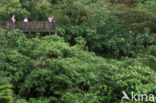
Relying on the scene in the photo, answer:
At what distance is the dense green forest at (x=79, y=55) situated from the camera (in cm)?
944

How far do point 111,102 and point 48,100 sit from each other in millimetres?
3045

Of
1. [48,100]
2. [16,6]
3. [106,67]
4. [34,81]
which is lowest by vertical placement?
[48,100]

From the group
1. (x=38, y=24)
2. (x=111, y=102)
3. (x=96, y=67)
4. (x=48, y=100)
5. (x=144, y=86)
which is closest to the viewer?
(x=144, y=86)

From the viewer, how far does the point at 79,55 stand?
12961 mm

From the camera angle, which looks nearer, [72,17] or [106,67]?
[106,67]

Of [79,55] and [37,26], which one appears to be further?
[37,26]

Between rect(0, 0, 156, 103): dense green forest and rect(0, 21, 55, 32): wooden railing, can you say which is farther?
rect(0, 21, 55, 32): wooden railing

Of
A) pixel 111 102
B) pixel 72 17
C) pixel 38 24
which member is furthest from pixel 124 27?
pixel 111 102

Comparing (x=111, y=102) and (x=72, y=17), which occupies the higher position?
(x=72, y=17)

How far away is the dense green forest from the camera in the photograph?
944cm

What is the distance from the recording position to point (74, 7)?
18.5 metres

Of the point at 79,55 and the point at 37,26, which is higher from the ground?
the point at 37,26

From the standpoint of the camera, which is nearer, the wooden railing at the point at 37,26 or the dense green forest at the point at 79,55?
the dense green forest at the point at 79,55

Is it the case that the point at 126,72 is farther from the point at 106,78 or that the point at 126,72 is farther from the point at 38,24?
the point at 38,24
